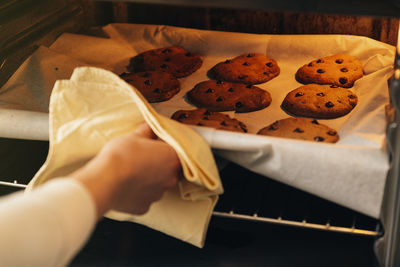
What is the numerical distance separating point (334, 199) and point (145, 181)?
0.35 m

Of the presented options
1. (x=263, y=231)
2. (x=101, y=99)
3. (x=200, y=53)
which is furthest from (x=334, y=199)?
(x=200, y=53)

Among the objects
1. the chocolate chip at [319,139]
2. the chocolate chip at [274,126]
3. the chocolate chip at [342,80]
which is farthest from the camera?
the chocolate chip at [342,80]

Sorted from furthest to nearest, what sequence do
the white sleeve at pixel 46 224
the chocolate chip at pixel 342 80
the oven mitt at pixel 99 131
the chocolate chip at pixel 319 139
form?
the chocolate chip at pixel 342 80, the chocolate chip at pixel 319 139, the oven mitt at pixel 99 131, the white sleeve at pixel 46 224

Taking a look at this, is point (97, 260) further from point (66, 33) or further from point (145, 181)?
point (66, 33)

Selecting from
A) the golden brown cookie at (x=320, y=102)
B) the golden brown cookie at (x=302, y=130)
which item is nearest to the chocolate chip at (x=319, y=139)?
the golden brown cookie at (x=302, y=130)

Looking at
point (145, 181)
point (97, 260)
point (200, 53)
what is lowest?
point (97, 260)

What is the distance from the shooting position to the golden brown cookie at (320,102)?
134 cm

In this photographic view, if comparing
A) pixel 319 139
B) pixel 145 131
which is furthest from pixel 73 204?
pixel 319 139

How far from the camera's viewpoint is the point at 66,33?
1.71 meters

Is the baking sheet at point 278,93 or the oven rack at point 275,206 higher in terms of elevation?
the baking sheet at point 278,93

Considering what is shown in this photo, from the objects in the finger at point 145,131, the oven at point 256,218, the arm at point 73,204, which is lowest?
the oven at point 256,218

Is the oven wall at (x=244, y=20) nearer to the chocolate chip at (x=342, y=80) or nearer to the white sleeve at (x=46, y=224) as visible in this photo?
the chocolate chip at (x=342, y=80)

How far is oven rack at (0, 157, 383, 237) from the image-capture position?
102 cm

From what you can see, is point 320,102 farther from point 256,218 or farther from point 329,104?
point 256,218
